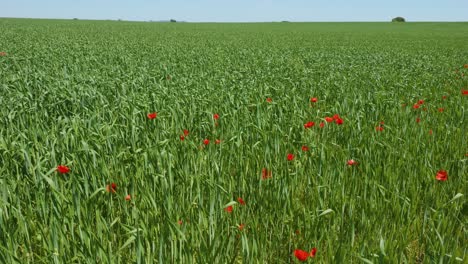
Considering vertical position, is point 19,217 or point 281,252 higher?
point 19,217

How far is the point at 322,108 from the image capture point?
20.3ft

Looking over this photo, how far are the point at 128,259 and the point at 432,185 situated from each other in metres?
2.19

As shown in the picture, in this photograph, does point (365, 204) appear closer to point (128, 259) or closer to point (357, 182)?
point (357, 182)

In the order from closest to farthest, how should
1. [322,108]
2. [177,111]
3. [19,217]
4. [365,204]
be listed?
[19,217] < [365,204] < [177,111] < [322,108]

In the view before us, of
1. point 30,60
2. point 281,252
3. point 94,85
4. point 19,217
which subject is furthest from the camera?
point 30,60

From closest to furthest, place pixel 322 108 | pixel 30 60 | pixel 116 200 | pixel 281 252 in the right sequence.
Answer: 1. pixel 281 252
2. pixel 116 200
3. pixel 322 108
4. pixel 30 60

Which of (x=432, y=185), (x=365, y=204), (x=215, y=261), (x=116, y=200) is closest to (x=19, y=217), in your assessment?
(x=116, y=200)

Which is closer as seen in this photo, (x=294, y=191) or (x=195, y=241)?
(x=195, y=241)

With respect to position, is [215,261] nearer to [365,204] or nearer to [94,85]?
[365,204]

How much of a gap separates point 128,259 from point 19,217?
0.62m

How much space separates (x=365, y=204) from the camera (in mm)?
2650

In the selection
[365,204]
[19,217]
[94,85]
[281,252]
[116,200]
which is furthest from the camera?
[94,85]

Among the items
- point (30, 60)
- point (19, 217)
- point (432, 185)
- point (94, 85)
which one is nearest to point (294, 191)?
point (432, 185)

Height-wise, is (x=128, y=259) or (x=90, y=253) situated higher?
(x=90, y=253)
